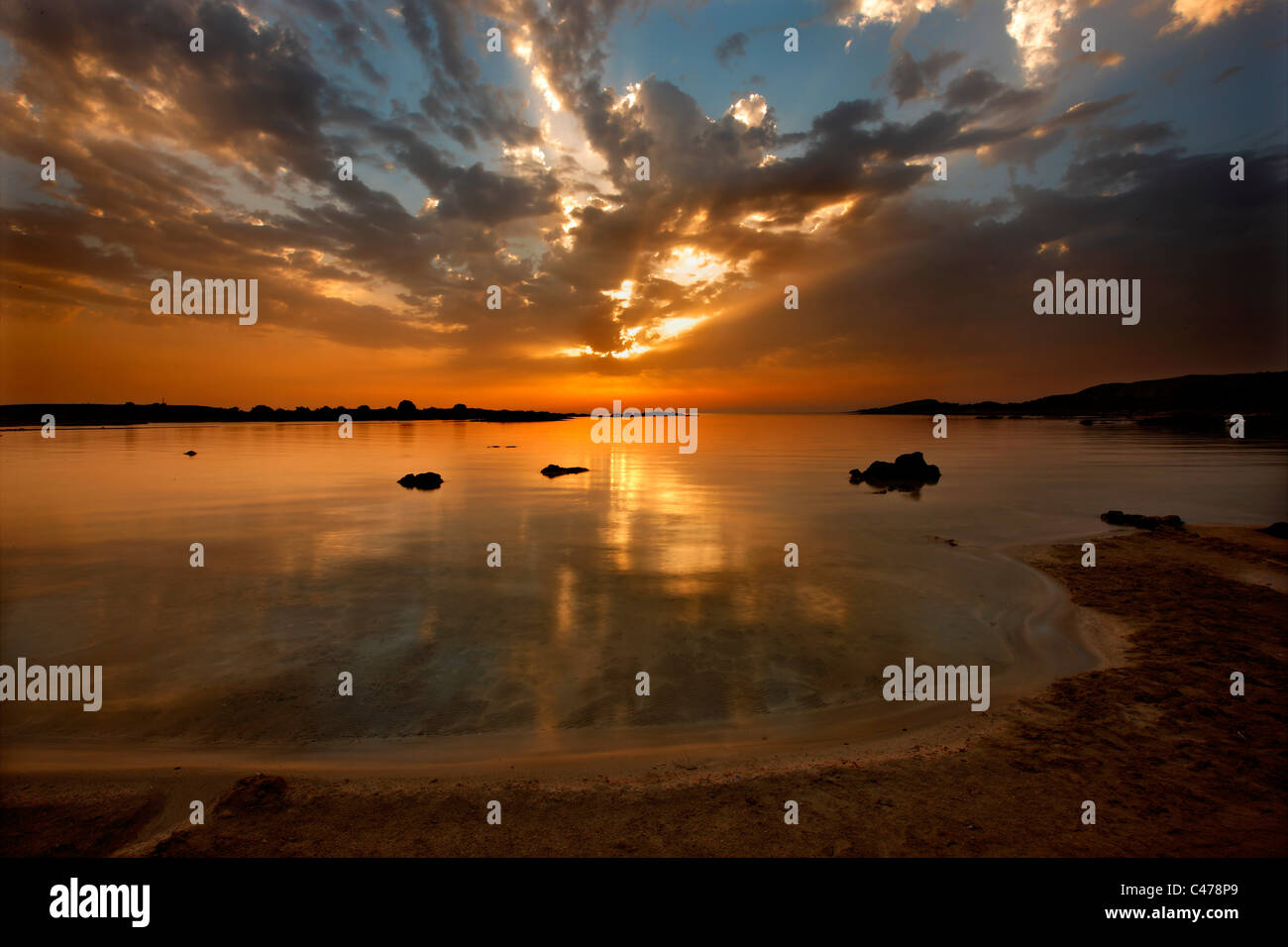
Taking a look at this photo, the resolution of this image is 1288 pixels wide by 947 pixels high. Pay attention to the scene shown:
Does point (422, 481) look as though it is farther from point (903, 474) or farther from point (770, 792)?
point (770, 792)

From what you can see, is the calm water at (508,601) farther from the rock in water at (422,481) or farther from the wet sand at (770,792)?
the rock in water at (422,481)

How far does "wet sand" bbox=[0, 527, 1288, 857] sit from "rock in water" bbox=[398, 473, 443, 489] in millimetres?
29015

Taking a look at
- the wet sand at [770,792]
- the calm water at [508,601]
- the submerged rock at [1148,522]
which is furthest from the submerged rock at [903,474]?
the wet sand at [770,792]

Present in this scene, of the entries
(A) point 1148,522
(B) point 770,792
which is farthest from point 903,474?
(B) point 770,792

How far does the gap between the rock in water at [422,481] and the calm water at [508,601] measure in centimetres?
336

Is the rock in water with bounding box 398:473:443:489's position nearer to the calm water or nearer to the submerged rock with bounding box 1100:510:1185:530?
the calm water

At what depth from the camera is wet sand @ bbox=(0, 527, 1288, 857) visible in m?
5.07

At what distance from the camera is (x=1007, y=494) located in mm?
31984

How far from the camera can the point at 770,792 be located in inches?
232

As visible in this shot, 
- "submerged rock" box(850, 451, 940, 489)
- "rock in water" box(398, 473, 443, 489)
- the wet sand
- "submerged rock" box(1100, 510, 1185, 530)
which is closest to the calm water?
the wet sand

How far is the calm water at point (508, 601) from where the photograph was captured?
27.9 ft
